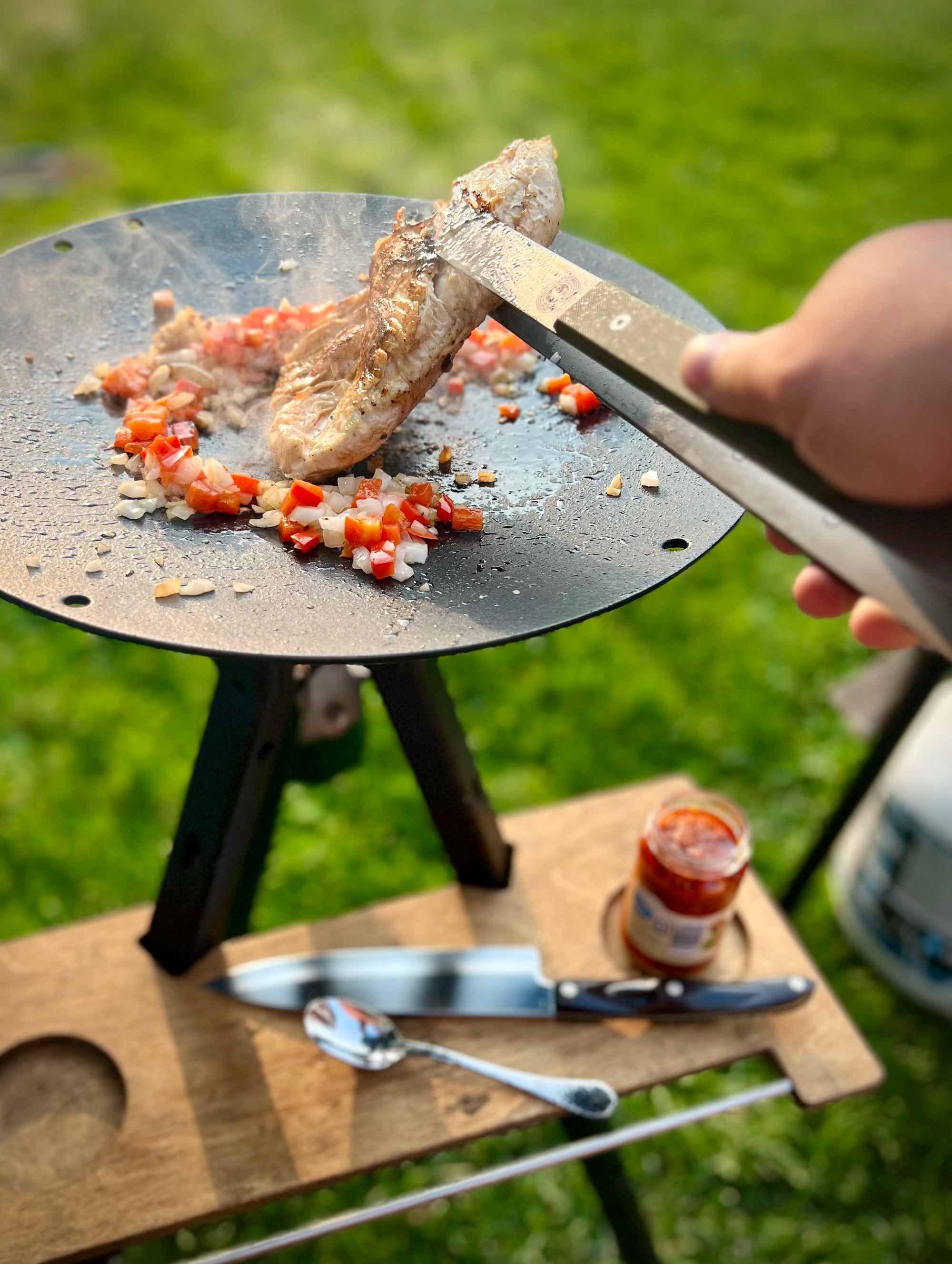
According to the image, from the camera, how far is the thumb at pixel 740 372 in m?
1.26

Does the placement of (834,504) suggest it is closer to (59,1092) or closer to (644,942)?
(644,942)

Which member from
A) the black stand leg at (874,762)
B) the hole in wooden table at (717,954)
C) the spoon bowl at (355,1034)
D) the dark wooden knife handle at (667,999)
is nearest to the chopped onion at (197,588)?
the spoon bowl at (355,1034)

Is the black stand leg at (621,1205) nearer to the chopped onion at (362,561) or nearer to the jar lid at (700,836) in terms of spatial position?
the jar lid at (700,836)

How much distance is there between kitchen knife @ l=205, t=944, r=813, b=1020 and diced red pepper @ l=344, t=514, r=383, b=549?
106 centimetres

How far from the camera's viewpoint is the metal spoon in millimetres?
2223

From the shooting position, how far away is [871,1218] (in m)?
3.06

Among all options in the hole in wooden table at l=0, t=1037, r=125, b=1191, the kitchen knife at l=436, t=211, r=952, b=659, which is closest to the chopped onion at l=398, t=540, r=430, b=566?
the kitchen knife at l=436, t=211, r=952, b=659

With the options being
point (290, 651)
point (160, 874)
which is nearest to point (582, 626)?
point (160, 874)

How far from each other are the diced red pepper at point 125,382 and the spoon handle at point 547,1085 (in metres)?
1.43

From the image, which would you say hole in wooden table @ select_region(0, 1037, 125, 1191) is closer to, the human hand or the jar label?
the jar label

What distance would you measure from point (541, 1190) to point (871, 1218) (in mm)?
899

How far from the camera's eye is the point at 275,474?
2.07 metres

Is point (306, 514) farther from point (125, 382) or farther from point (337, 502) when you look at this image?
point (125, 382)

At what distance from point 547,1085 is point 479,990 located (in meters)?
0.25
